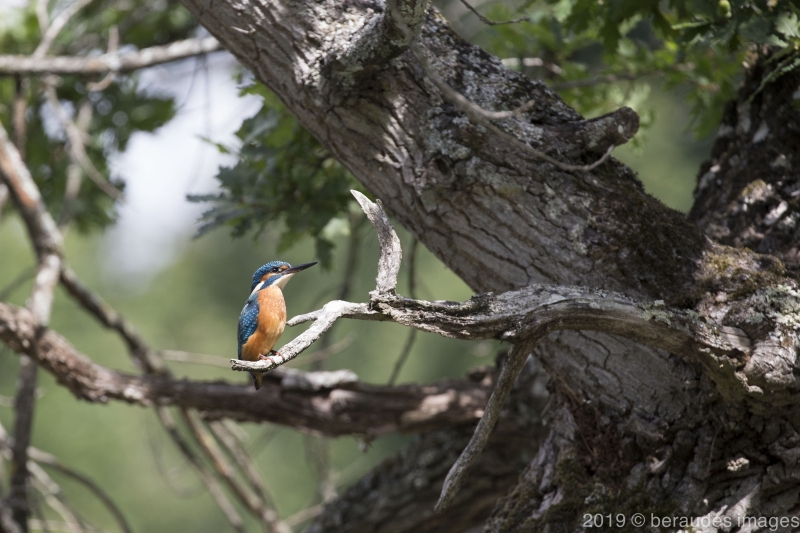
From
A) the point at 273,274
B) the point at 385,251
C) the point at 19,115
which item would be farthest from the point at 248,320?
the point at 19,115

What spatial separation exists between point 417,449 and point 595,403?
1519 mm

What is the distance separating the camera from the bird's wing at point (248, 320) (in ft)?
7.48

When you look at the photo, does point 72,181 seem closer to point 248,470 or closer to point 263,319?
point 248,470

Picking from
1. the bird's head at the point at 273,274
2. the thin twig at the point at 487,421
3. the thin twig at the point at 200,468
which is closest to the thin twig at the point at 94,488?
the thin twig at the point at 200,468

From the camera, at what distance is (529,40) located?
385 centimetres

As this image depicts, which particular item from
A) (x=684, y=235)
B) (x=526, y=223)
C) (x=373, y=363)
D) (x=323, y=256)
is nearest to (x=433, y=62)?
(x=526, y=223)

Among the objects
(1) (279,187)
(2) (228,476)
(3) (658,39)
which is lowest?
(2) (228,476)

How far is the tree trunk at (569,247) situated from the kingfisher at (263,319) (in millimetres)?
476

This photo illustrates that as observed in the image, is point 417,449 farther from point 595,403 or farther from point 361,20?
point 361,20

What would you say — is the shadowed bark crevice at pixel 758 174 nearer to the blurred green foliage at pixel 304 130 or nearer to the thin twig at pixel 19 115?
the blurred green foliage at pixel 304 130

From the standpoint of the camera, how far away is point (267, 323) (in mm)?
2238

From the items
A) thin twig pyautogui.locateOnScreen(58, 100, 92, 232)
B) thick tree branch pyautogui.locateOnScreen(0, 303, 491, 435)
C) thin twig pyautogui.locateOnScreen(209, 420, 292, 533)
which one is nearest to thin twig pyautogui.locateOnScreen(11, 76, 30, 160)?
thin twig pyautogui.locateOnScreen(58, 100, 92, 232)

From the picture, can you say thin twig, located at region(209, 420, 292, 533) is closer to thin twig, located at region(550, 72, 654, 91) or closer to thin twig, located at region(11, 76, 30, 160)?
thin twig, located at region(11, 76, 30, 160)

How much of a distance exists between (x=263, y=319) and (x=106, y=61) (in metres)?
2.66
